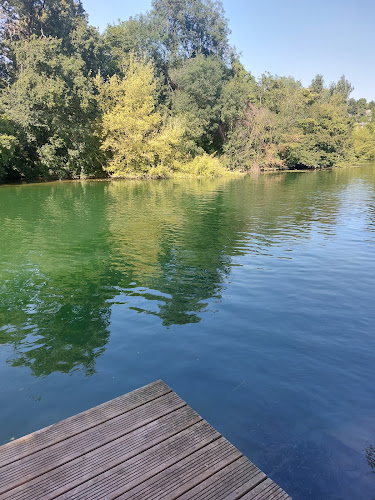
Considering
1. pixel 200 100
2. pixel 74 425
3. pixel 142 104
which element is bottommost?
pixel 74 425

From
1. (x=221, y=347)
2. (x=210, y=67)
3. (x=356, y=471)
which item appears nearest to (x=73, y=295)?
(x=221, y=347)

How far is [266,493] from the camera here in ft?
9.71

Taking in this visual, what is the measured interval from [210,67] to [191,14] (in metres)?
18.5

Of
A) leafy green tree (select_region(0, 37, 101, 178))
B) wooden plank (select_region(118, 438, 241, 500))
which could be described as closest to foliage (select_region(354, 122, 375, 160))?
leafy green tree (select_region(0, 37, 101, 178))

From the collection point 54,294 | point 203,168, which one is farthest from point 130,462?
point 203,168

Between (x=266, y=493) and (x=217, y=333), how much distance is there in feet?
12.7

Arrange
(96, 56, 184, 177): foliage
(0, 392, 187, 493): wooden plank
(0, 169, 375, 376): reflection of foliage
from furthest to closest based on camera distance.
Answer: (96, 56, 184, 177): foliage < (0, 169, 375, 376): reflection of foliage < (0, 392, 187, 493): wooden plank

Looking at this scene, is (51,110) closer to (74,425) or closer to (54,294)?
(54,294)

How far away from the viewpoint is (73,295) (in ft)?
27.8

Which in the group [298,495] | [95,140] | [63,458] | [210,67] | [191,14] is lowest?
[298,495]

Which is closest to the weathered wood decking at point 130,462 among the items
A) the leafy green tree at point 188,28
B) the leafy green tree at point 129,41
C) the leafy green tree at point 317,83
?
the leafy green tree at point 129,41

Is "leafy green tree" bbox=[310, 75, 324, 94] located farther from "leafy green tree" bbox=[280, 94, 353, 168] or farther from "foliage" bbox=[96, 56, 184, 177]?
"foliage" bbox=[96, 56, 184, 177]

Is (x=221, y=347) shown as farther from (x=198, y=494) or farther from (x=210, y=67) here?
(x=210, y=67)

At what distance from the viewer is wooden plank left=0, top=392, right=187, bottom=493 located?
3.14 meters
